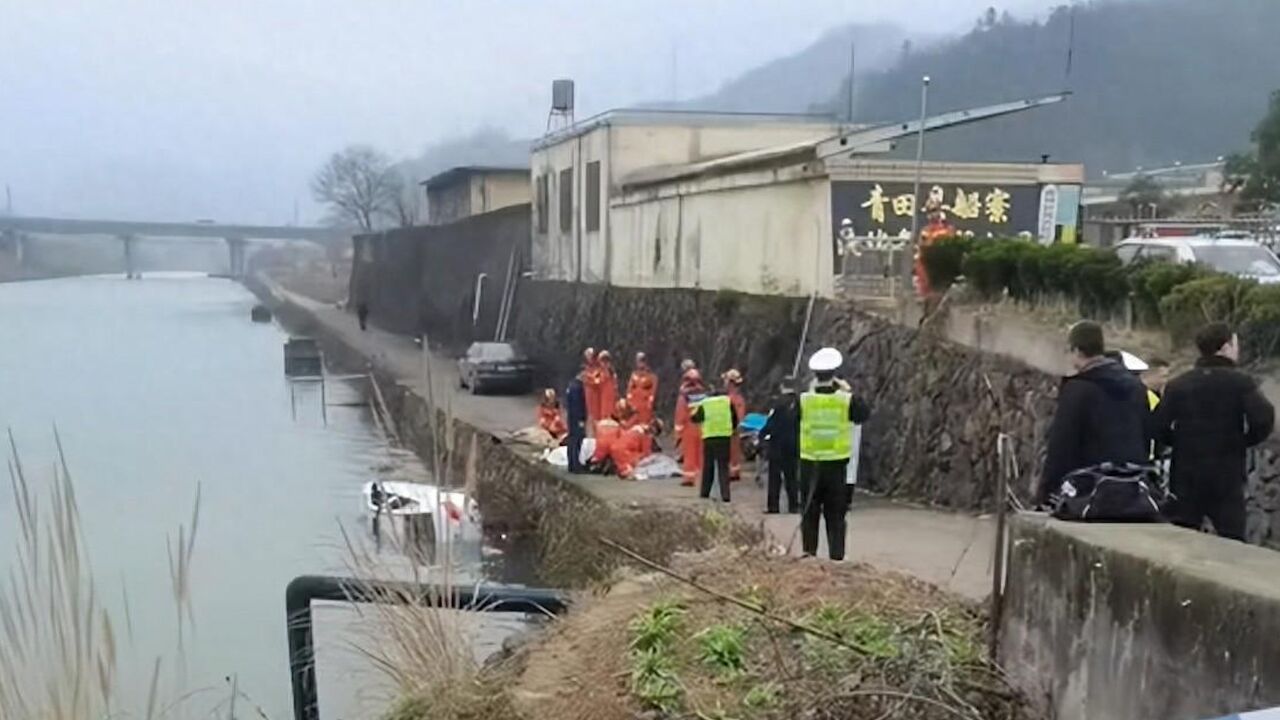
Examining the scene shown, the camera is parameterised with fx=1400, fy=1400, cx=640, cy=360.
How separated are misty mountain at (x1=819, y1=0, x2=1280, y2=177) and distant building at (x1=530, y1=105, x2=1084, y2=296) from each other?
2919 centimetres

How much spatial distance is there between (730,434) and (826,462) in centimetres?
442

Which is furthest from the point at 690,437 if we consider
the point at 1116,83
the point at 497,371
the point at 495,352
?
the point at 1116,83

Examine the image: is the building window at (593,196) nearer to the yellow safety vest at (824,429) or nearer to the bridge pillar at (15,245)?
the yellow safety vest at (824,429)

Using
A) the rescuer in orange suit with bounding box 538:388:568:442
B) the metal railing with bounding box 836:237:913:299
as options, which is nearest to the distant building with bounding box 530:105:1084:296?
the metal railing with bounding box 836:237:913:299

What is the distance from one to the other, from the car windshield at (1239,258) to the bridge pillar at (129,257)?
103 metres

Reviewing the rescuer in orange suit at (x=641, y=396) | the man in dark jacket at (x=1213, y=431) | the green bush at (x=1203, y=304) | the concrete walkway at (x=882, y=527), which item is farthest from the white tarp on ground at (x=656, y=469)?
the man in dark jacket at (x=1213, y=431)

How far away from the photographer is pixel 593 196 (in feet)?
100

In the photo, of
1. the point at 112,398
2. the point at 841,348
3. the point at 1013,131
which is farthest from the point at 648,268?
the point at 1013,131

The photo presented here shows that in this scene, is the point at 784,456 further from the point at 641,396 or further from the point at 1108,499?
the point at 1108,499

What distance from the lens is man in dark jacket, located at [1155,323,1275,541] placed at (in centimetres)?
560

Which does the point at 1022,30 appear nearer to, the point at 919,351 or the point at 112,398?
the point at 112,398

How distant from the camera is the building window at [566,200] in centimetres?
3259

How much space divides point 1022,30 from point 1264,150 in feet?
187

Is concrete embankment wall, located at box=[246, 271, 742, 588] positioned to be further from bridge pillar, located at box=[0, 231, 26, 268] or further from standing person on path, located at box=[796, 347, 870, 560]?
bridge pillar, located at box=[0, 231, 26, 268]
